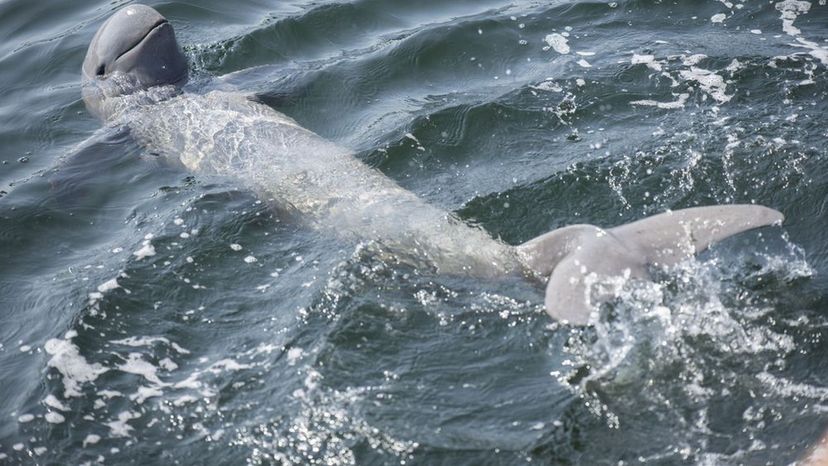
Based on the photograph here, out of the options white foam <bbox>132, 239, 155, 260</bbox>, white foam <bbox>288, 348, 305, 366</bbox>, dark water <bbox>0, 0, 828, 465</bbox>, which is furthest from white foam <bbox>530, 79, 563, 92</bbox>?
white foam <bbox>288, 348, 305, 366</bbox>

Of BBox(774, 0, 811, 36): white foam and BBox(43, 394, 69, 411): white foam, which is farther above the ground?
BBox(774, 0, 811, 36): white foam

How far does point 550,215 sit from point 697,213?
1.52 meters

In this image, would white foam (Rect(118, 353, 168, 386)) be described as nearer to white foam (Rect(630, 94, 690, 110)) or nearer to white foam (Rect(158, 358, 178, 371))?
white foam (Rect(158, 358, 178, 371))

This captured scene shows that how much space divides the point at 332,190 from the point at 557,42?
409cm

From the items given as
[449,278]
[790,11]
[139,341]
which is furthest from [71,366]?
[790,11]

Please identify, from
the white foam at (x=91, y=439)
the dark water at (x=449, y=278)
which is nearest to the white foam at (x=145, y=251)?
the dark water at (x=449, y=278)

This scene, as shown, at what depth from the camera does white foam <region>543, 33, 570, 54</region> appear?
10.6 m

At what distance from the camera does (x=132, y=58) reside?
10.1m

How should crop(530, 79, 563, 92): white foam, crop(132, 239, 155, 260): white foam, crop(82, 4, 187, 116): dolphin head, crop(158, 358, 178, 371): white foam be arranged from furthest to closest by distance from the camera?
1. crop(82, 4, 187, 116): dolphin head
2. crop(530, 79, 563, 92): white foam
3. crop(132, 239, 155, 260): white foam
4. crop(158, 358, 178, 371): white foam

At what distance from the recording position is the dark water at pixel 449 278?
5.76 meters

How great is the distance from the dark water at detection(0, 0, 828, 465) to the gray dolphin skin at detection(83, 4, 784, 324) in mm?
186

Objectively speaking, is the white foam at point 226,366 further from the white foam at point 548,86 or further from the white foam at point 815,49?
the white foam at point 815,49

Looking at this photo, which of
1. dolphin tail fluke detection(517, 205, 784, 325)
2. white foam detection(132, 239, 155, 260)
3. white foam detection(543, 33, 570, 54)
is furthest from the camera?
white foam detection(543, 33, 570, 54)

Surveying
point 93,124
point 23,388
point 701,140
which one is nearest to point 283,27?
point 93,124
